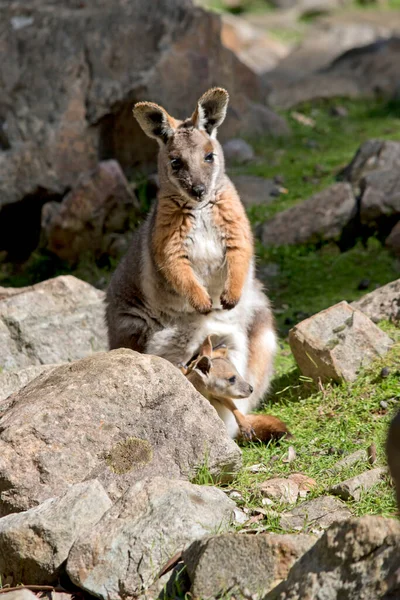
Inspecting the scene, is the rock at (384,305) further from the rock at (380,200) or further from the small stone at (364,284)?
the rock at (380,200)

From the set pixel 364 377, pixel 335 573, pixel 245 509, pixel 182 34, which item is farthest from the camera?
pixel 182 34

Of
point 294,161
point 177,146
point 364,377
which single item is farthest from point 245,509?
point 294,161

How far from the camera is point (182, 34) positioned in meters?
11.2

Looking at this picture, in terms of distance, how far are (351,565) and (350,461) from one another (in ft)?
6.03

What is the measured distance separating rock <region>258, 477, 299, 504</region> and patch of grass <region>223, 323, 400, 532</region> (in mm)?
57

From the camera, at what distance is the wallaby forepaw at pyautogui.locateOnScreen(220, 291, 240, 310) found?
5.86 meters

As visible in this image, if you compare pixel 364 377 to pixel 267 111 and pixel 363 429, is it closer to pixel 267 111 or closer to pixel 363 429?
pixel 363 429

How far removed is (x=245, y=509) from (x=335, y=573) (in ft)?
4.52

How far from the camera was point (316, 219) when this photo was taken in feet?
29.7

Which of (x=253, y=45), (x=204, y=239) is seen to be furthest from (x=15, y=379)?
(x=253, y=45)

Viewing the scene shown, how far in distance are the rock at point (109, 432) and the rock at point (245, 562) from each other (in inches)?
39.3

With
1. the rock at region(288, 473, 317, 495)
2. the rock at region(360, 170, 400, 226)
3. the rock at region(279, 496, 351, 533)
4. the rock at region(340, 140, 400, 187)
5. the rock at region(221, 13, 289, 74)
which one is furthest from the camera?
the rock at region(221, 13, 289, 74)

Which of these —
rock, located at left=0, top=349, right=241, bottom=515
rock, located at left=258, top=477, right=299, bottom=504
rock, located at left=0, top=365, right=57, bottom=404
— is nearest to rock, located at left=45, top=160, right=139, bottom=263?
rock, located at left=0, top=365, right=57, bottom=404

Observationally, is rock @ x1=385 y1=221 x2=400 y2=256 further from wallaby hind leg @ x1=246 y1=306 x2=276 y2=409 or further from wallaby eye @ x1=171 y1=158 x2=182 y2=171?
wallaby eye @ x1=171 y1=158 x2=182 y2=171
